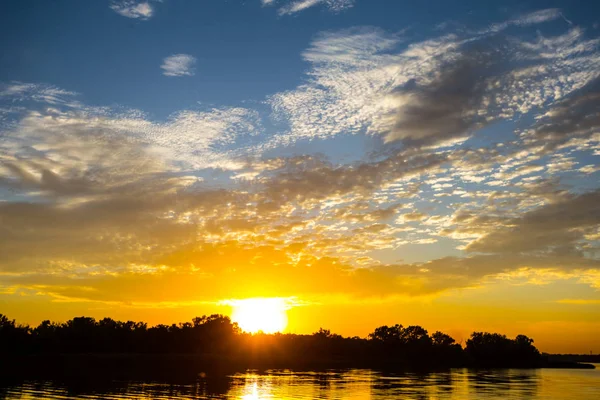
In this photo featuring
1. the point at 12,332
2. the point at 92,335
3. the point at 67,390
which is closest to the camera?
the point at 67,390

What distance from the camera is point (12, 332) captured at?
159 m

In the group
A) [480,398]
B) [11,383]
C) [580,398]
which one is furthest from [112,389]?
[580,398]

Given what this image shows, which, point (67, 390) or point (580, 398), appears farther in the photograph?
point (580, 398)

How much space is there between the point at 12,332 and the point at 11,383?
3835 inches

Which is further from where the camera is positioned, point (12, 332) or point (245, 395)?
point (12, 332)

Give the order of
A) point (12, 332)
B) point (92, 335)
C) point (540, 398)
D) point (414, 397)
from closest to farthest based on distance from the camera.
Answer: point (414, 397), point (540, 398), point (12, 332), point (92, 335)

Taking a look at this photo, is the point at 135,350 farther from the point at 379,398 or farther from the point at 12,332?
the point at 379,398

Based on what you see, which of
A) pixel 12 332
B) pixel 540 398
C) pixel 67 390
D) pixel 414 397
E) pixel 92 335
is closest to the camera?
pixel 67 390

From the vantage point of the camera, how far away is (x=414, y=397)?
239 feet

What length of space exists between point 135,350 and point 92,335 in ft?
60.6

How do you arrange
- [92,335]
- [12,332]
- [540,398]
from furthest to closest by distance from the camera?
[92,335] → [12,332] → [540,398]

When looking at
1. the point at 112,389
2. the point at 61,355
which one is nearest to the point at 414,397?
the point at 112,389

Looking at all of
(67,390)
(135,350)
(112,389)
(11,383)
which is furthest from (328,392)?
(135,350)

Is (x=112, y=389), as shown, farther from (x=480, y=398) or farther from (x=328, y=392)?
(x=480, y=398)
